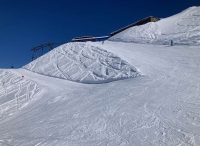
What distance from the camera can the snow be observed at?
5.73 meters

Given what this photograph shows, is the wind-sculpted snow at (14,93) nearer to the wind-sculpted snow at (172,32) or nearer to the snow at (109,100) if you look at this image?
the snow at (109,100)

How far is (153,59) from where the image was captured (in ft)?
44.4

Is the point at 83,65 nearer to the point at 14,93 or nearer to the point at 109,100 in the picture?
the point at 14,93

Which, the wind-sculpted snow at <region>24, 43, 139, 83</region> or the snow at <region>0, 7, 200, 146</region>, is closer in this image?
the snow at <region>0, 7, 200, 146</region>

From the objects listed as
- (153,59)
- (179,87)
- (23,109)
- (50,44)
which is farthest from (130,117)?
(50,44)

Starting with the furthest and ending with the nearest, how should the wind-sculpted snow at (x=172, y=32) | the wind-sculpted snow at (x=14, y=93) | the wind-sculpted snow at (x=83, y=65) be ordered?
the wind-sculpted snow at (x=172, y=32) → the wind-sculpted snow at (x=83, y=65) → the wind-sculpted snow at (x=14, y=93)

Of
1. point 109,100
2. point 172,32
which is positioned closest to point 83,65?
point 109,100

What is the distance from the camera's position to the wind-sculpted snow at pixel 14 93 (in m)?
11.0

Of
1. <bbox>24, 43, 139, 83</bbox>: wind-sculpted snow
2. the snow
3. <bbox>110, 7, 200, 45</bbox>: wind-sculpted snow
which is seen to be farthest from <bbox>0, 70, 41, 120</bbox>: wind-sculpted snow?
<bbox>110, 7, 200, 45</bbox>: wind-sculpted snow

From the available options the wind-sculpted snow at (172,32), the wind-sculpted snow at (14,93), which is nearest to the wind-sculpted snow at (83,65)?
the wind-sculpted snow at (14,93)

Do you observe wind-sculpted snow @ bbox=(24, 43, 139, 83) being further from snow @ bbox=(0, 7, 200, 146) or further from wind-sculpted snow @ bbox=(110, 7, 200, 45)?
wind-sculpted snow @ bbox=(110, 7, 200, 45)

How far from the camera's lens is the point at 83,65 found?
15.2 m

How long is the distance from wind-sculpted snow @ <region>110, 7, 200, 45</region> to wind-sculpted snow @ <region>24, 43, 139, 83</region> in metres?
5.61

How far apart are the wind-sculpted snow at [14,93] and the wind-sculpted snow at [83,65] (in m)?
2.41
